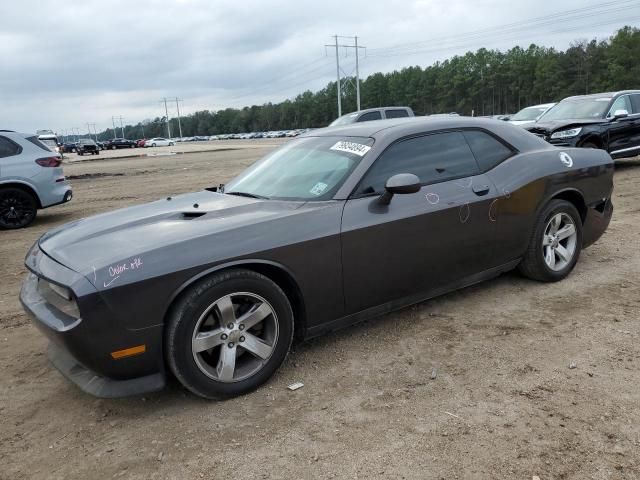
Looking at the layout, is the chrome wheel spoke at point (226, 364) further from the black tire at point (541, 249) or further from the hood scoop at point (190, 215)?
the black tire at point (541, 249)

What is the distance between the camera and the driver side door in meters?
3.40

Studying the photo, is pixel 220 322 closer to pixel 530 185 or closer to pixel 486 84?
pixel 530 185

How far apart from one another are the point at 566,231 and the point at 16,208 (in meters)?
8.55

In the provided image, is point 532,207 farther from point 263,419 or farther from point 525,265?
point 263,419

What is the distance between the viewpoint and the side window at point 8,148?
8828mm

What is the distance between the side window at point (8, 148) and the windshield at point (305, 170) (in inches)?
253

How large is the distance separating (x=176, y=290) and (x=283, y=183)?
4.42 feet

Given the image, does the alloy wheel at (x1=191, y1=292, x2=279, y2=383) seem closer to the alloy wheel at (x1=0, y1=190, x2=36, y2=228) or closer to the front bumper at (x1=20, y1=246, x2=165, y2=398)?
the front bumper at (x1=20, y1=246, x2=165, y2=398)

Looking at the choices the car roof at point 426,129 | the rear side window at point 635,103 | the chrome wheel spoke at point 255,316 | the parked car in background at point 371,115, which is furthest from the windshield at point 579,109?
the chrome wheel spoke at point 255,316

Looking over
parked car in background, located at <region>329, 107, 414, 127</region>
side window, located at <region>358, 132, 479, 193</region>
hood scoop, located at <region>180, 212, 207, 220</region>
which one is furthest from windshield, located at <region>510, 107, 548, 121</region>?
hood scoop, located at <region>180, 212, 207, 220</region>

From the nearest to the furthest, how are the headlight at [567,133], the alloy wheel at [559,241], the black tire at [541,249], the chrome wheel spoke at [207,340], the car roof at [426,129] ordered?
the chrome wheel spoke at [207,340] → the car roof at [426,129] → the black tire at [541,249] → the alloy wheel at [559,241] → the headlight at [567,133]

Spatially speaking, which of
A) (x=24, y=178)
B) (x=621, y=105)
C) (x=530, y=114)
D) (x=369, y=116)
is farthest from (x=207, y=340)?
(x=530, y=114)

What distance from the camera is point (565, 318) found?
3883 mm

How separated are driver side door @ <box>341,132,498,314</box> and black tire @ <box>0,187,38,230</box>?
764 centimetres
